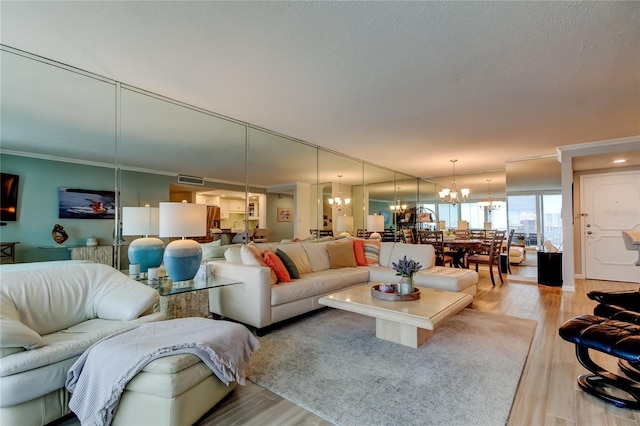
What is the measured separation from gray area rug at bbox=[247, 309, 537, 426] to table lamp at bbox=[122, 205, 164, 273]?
139 cm

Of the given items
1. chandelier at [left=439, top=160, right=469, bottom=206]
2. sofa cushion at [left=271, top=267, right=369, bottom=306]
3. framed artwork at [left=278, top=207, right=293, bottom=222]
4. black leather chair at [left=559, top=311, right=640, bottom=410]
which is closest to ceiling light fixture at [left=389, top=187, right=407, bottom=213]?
chandelier at [left=439, top=160, right=469, bottom=206]

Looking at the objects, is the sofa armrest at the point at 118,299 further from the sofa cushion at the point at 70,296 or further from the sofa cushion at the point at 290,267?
the sofa cushion at the point at 290,267

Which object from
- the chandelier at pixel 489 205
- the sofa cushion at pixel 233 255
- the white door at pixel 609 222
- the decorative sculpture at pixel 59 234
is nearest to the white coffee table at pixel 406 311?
the sofa cushion at pixel 233 255

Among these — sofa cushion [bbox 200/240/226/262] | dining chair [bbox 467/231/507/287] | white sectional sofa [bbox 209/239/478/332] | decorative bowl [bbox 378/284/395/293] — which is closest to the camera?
decorative bowl [bbox 378/284/395/293]

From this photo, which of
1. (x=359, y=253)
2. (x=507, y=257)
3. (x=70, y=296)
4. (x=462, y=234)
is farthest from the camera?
(x=462, y=234)

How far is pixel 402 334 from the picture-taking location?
2730 mm

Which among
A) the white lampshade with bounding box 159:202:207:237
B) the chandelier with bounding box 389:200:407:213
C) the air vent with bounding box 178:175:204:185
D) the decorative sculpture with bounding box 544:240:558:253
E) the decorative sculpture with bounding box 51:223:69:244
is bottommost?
the decorative sculpture with bounding box 544:240:558:253

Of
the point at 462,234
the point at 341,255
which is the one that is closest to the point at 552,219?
the point at 462,234

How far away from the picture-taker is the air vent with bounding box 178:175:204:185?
3875 millimetres

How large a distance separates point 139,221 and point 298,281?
1853mm

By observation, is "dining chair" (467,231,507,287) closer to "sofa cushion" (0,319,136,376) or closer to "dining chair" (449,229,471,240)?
"dining chair" (449,229,471,240)

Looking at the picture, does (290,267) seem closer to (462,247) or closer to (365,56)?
(365,56)

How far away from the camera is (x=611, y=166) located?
5676 millimetres

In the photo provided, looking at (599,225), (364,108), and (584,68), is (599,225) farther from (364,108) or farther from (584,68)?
(364,108)
